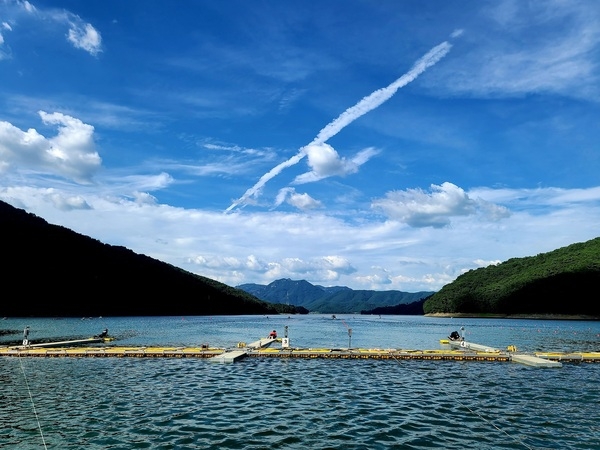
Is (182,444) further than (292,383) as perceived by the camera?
No

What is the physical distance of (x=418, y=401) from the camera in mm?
29844

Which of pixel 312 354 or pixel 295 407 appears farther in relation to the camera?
pixel 312 354

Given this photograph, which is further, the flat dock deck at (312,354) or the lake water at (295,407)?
the flat dock deck at (312,354)

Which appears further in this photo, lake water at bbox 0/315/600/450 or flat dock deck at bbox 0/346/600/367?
flat dock deck at bbox 0/346/600/367

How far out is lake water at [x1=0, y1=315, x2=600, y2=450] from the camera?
69.7ft

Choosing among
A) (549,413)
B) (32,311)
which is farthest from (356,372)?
(32,311)

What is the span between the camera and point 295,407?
2762 centimetres

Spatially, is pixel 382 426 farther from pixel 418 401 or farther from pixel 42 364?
pixel 42 364

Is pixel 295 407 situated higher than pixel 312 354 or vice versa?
pixel 312 354

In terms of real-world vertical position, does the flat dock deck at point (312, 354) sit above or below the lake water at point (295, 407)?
above

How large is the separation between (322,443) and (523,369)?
112ft

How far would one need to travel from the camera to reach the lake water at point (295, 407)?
21.2 metres

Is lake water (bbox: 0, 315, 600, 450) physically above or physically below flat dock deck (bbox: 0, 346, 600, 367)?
below

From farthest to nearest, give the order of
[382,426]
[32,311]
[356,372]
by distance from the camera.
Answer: [32,311], [356,372], [382,426]
